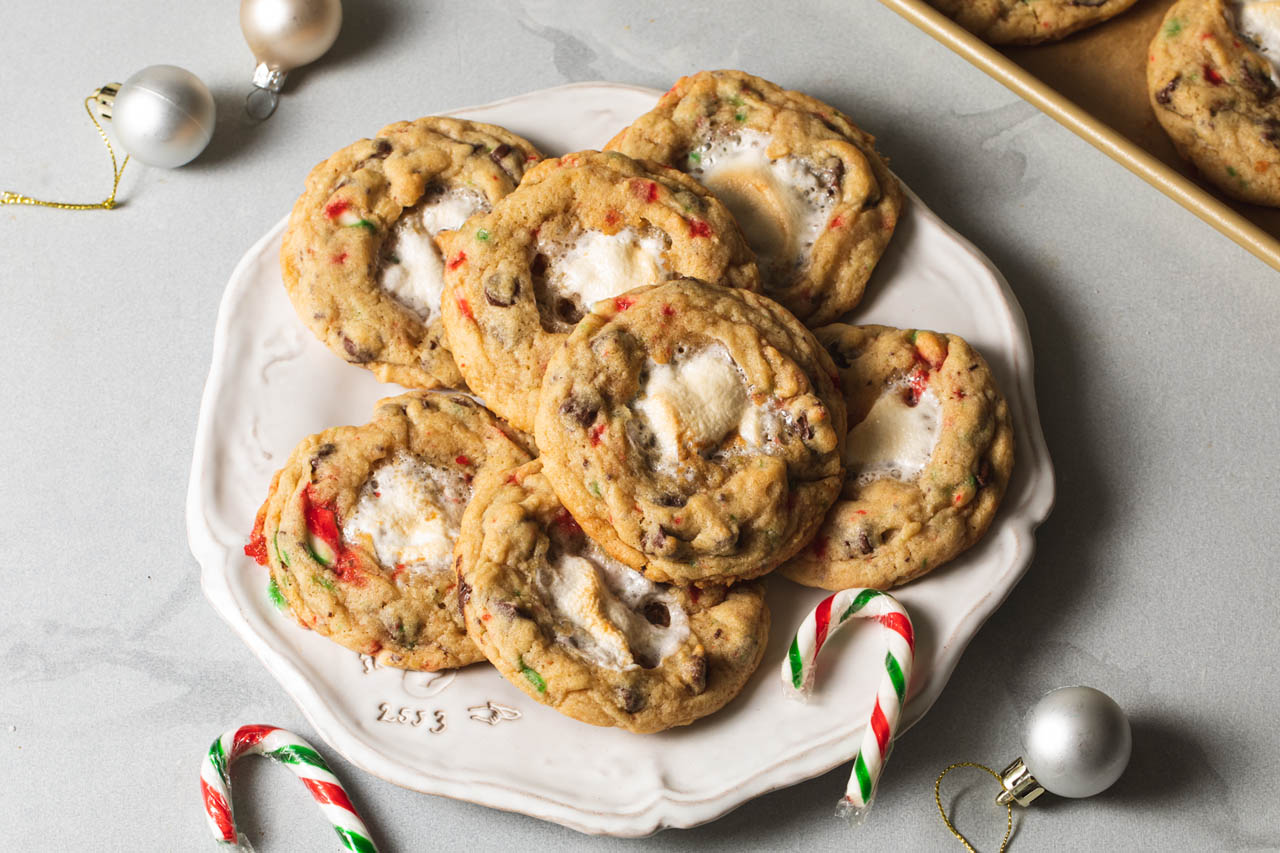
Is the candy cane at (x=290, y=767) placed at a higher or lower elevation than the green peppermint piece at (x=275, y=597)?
lower

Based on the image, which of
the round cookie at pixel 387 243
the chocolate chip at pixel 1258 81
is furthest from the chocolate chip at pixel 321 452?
Result: the chocolate chip at pixel 1258 81

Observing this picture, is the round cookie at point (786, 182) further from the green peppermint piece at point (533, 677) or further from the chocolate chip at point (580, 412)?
the green peppermint piece at point (533, 677)

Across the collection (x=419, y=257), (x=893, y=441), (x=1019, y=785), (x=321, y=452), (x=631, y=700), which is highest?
(x=419, y=257)

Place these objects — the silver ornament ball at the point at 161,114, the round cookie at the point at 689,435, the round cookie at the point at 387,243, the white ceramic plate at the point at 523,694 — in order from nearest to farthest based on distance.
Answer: the round cookie at the point at 689,435, the white ceramic plate at the point at 523,694, the round cookie at the point at 387,243, the silver ornament ball at the point at 161,114

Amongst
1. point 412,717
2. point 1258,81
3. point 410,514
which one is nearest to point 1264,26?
Answer: point 1258,81

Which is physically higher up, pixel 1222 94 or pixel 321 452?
pixel 1222 94

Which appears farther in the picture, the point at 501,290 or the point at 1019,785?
the point at 1019,785

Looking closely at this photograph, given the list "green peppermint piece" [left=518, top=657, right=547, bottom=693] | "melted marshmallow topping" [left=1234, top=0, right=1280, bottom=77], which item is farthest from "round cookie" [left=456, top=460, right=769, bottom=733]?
"melted marshmallow topping" [left=1234, top=0, right=1280, bottom=77]

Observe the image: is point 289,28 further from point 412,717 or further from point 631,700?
point 631,700
